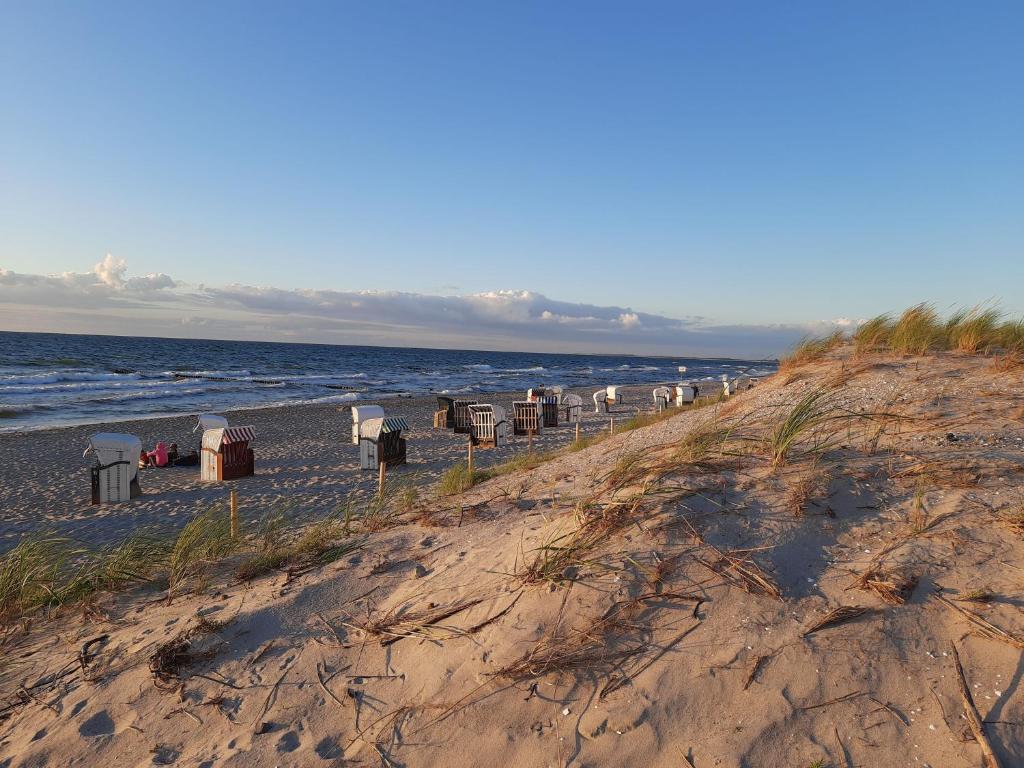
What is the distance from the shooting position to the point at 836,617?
9.47 feet

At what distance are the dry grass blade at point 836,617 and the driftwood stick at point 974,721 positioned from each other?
16.5 inches

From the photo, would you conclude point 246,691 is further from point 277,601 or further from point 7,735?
point 7,735

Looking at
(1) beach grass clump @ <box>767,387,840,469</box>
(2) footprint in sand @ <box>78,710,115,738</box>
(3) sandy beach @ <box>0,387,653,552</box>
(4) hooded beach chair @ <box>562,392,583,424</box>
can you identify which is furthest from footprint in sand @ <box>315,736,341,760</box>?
(4) hooded beach chair @ <box>562,392,583,424</box>

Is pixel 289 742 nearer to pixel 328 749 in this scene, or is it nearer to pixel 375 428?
pixel 328 749

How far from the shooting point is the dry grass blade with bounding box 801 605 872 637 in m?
2.85

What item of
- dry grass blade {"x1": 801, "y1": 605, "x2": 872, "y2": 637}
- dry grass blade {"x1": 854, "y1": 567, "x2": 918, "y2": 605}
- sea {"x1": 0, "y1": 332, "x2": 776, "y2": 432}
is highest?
dry grass blade {"x1": 854, "y1": 567, "x2": 918, "y2": 605}

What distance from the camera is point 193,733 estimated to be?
2.84 m

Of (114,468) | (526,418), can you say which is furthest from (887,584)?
(526,418)

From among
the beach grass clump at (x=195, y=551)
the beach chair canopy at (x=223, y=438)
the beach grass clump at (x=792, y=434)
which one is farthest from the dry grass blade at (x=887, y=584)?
the beach chair canopy at (x=223, y=438)

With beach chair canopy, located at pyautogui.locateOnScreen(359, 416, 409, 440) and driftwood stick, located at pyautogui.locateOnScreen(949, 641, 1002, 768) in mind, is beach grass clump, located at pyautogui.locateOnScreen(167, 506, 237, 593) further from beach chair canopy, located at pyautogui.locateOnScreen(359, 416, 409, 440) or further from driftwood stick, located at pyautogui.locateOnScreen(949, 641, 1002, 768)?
beach chair canopy, located at pyautogui.locateOnScreen(359, 416, 409, 440)

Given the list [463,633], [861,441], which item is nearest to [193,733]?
[463,633]

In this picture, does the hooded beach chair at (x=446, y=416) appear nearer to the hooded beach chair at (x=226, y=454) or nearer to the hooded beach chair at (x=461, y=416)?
the hooded beach chair at (x=461, y=416)

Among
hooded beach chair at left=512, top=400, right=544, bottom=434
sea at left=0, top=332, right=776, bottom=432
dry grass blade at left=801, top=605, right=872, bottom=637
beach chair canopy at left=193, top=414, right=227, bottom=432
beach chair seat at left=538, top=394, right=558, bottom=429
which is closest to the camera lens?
dry grass blade at left=801, top=605, right=872, bottom=637

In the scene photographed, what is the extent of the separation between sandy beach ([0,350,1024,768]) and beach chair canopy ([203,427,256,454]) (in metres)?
8.07
